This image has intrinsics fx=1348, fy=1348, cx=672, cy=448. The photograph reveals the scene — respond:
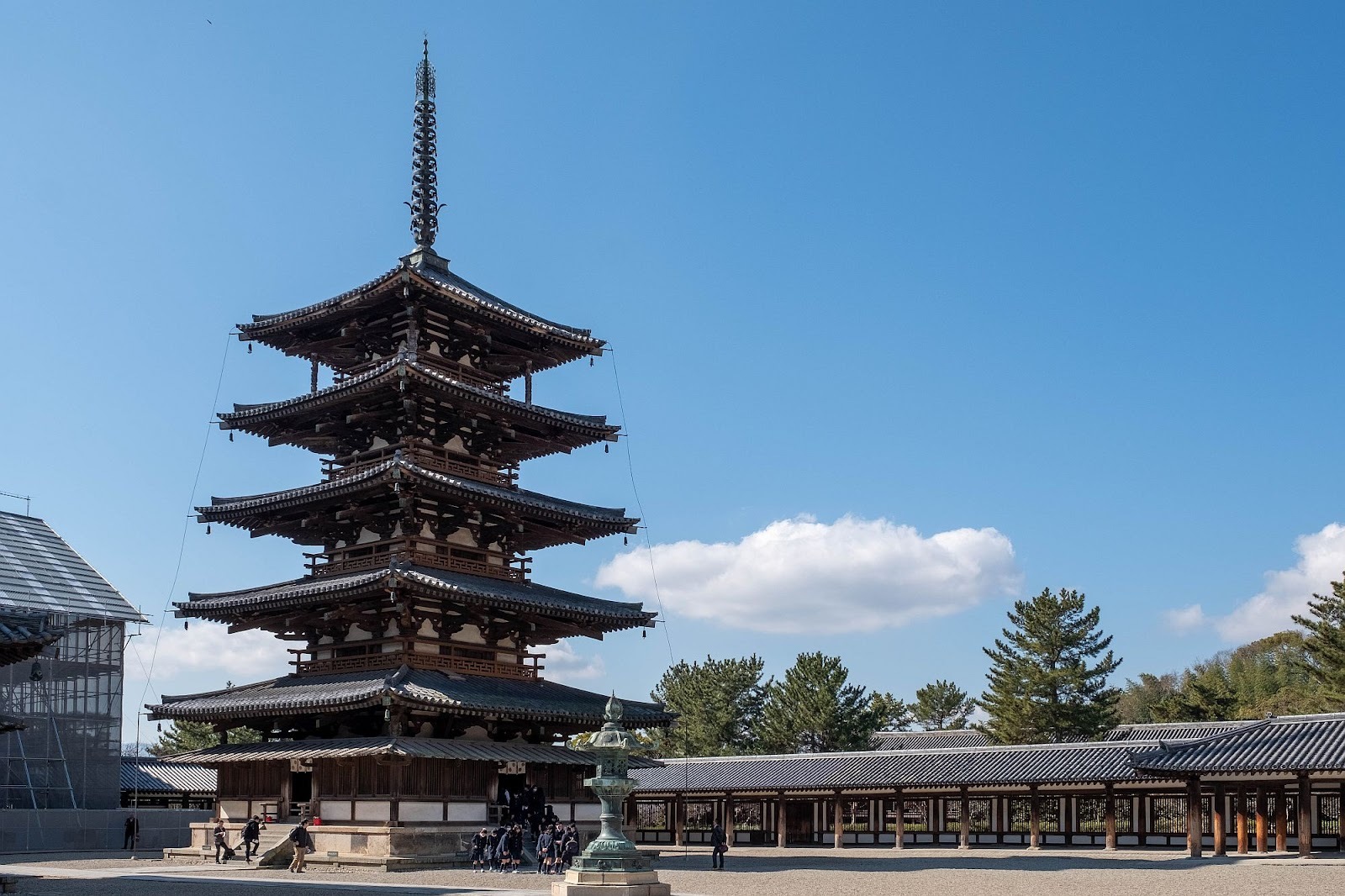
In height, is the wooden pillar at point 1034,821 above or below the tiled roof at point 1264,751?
below

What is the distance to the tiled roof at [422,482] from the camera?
3839 centimetres

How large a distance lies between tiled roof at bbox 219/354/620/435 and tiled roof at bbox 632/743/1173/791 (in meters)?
18.4

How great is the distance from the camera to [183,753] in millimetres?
39938

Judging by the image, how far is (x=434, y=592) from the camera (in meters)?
37.2

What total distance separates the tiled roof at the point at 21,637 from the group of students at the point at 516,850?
13459 mm

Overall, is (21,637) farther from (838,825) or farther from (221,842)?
(838,825)

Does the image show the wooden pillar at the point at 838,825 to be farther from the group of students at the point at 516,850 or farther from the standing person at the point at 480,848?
the standing person at the point at 480,848

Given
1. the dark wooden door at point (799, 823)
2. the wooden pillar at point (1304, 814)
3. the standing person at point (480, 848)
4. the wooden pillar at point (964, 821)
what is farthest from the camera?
the dark wooden door at point (799, 823)

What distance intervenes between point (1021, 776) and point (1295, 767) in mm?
12088

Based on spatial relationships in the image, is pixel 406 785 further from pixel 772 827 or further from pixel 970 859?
pixel 772 827

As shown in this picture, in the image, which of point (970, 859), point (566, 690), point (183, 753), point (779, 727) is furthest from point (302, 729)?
point (779, 727)

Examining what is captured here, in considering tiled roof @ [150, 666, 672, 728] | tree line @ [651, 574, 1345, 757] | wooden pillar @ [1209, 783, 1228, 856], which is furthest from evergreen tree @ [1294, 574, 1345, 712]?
tiled roof @ [150, 666, 672, 728]

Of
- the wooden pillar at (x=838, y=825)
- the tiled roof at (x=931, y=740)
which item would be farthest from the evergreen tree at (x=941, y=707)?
the wooden pillar at (x=838, y=825)

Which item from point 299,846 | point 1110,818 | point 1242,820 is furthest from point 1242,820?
point 299,846
